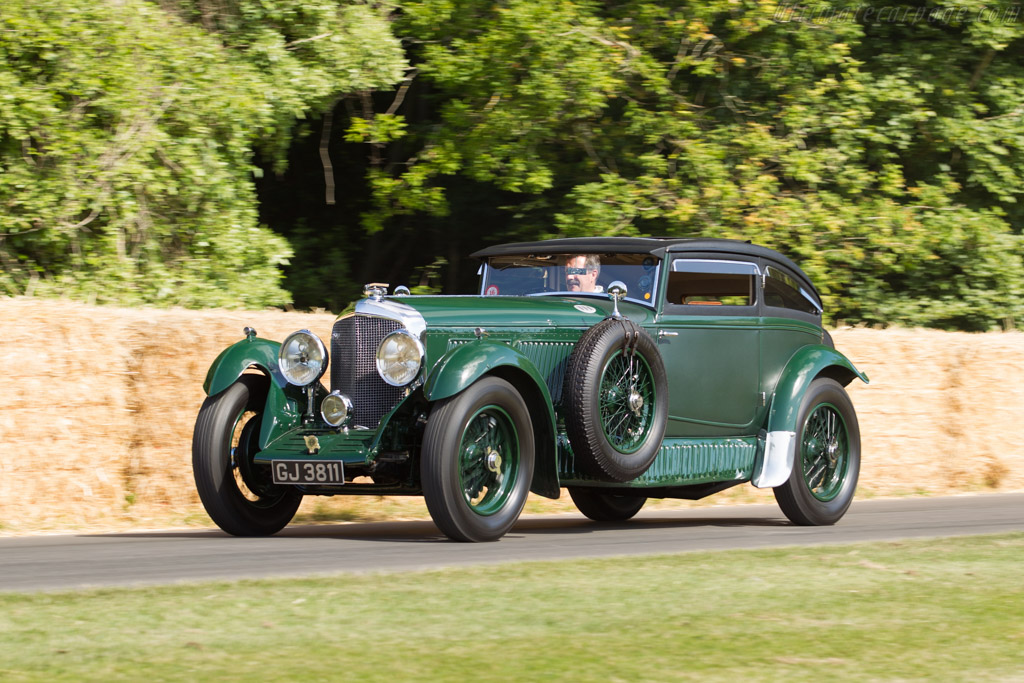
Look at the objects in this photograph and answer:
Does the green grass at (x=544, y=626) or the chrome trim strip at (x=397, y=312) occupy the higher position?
the chrome trim strip at (x=397, y=312)

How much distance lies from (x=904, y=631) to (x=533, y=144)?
11685mm

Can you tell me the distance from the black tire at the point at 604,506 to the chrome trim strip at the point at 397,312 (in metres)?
2.70

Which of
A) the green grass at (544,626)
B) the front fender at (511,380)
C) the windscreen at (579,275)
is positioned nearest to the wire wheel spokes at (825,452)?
the windscreen at (579,275)

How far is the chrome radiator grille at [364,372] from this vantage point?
25.2ft

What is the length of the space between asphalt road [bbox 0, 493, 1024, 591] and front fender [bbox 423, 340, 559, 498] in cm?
43

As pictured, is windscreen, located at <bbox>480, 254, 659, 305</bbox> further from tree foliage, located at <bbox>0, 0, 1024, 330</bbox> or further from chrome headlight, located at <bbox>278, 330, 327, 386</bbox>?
tree foliage, located at <bbox>0, 0, 1024, 330</bbox>

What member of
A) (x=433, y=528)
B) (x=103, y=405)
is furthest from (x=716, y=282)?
(x=103, y=405)

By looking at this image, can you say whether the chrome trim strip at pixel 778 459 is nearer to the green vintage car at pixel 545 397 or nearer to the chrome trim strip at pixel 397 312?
the green vintage car at pixel 545 397

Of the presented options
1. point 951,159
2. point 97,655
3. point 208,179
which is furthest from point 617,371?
point 951,159

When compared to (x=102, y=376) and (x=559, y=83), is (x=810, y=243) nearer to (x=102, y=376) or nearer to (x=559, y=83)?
(x=559, y=83)

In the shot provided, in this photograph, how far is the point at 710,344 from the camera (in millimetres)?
8852

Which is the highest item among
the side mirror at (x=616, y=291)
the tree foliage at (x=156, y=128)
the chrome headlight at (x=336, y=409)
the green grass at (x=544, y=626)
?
the tree foliage at (x=156, y=128)

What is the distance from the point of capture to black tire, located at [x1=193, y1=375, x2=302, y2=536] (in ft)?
25.2

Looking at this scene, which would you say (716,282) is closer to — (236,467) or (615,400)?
(615,400)
